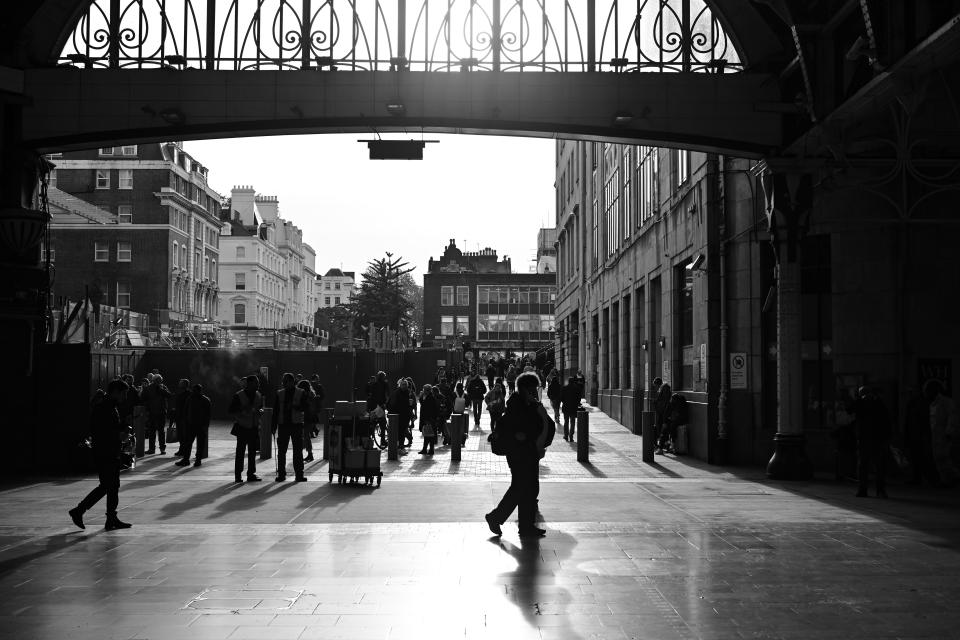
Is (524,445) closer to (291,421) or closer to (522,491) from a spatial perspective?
(522,491)

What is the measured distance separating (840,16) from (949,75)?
2.35m

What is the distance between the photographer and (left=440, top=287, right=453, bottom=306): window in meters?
110

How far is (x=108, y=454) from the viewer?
38.6 feet

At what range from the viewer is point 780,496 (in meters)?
15.1

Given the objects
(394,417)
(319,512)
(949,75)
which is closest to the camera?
(319,512)

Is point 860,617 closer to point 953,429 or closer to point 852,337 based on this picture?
point 953,429

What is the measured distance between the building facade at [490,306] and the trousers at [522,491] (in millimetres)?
96897

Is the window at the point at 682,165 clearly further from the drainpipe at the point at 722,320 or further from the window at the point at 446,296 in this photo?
the window at the point at 446,296

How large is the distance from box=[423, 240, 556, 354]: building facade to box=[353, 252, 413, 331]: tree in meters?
12.2

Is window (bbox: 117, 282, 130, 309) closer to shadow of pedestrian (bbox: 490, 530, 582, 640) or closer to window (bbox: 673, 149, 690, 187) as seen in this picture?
window (bbox: 673, 149, 690, 187)

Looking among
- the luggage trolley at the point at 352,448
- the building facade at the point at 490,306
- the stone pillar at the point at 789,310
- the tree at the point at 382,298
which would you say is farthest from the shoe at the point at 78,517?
the building facade at the point at 490,306

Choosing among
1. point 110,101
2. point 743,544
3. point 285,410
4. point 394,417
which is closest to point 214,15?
point 110,101

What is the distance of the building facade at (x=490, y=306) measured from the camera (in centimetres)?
10944

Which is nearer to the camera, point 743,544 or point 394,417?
point 743,544
